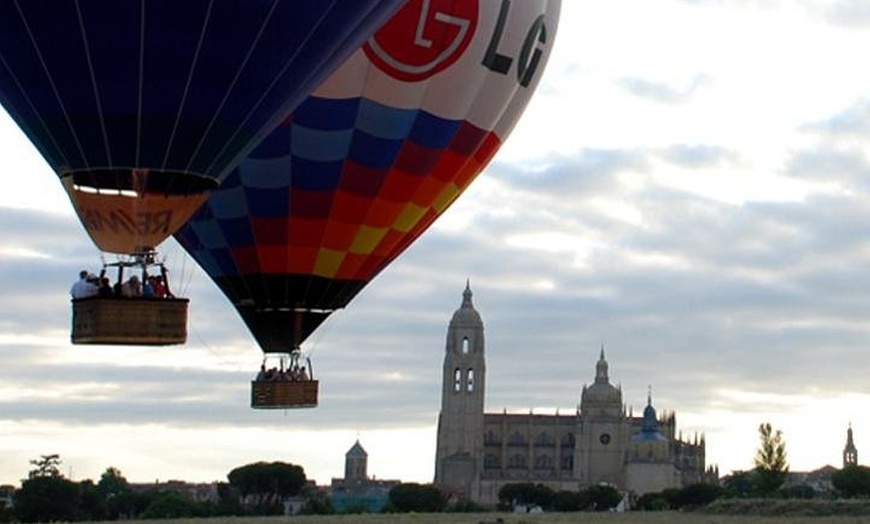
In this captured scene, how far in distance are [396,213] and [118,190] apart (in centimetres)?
568

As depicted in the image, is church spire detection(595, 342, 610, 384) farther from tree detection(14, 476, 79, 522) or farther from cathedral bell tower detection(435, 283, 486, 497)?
tree detection(14, 476, 79, 522)

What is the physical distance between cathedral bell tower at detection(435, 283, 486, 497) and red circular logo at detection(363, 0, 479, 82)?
101 meters

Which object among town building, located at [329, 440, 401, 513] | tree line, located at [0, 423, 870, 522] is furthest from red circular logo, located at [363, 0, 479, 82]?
town building, located at [329, 440, 401, 513]

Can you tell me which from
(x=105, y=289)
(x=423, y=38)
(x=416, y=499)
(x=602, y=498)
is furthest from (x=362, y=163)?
(x=602, y=498)

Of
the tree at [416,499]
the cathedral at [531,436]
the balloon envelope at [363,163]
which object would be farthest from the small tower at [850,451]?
the balloon envelope at [363,163]

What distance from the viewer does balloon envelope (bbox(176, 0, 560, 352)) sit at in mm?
18562

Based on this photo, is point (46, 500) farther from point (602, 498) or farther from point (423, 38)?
point (423, 38)

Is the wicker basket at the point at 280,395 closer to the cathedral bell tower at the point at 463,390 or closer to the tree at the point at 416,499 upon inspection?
the tree at the point at 416,499

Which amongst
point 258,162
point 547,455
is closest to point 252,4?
point 258,162

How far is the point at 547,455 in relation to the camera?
121562 mm

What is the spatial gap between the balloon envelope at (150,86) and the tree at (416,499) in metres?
59.2

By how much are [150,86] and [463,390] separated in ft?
358

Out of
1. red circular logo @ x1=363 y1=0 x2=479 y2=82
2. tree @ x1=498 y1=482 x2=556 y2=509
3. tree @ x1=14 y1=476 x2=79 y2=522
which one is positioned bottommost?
tree @ x1=14 y1=476 x2=79 y2=522

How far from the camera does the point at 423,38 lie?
18.5 metres
